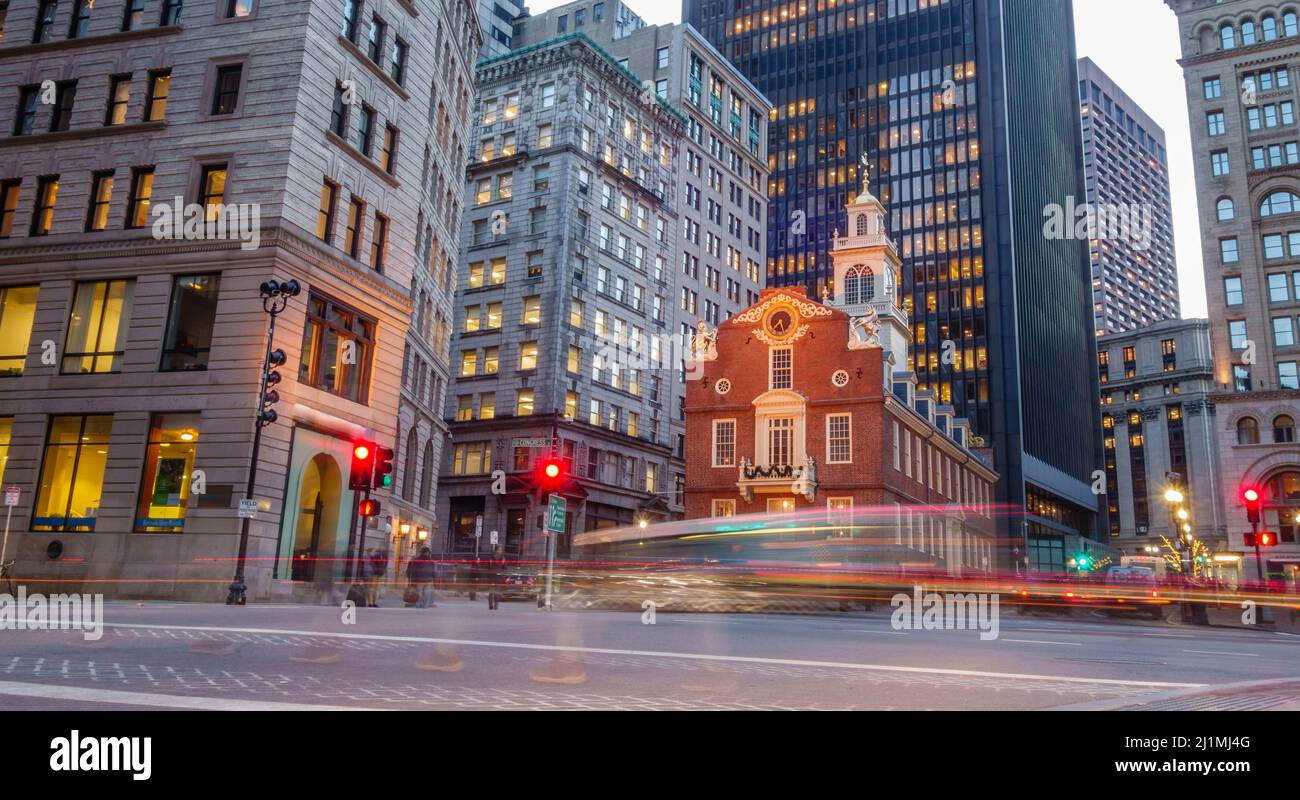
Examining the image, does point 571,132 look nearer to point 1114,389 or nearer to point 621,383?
point 621,383

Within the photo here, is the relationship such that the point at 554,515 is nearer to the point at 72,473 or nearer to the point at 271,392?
the point at 271,392

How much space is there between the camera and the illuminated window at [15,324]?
30.9 meters

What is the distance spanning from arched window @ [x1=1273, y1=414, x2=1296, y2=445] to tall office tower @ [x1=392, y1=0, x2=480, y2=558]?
66009mm

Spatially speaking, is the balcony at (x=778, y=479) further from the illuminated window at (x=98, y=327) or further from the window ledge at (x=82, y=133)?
the window ledge at (x=82, y=133)

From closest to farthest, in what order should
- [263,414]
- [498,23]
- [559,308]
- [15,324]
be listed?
[263,414]
[15,324]
[559,308]
[498,23]

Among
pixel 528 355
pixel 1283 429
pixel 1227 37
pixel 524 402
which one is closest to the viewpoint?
pixel 524 402

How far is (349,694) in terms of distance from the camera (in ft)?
24.0

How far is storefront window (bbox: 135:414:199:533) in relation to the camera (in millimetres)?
27578

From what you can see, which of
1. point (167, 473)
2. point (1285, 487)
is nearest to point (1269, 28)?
point (1285, 487)

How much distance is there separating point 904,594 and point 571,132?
1750 inches

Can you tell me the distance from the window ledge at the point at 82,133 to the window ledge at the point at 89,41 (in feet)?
10.6

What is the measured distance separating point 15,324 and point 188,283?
7106 millimetres

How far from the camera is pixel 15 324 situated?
31344mm

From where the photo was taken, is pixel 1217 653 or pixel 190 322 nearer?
pixel 1217 653
